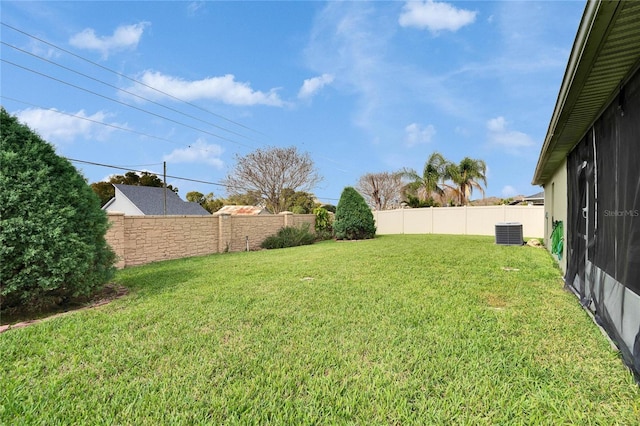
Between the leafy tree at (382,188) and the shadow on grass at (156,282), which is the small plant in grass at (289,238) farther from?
the leafy tree at (382,188)

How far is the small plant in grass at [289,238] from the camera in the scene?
1291cm

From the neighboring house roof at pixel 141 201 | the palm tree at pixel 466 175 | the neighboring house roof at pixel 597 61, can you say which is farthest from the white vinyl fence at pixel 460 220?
the neighboring house roof at pixel 141 201

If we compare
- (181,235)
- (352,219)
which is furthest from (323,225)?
(181,235)

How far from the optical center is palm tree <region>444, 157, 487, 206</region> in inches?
911

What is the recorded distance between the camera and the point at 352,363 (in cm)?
232

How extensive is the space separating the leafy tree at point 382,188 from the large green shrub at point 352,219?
18727 mm

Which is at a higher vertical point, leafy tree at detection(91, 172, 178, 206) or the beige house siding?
leafy tree at detection(91, 172, 178, 206)

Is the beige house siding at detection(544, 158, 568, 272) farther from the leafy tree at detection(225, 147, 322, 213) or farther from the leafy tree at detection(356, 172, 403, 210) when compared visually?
the leafy tree at detection(356, 172, 403, 210)

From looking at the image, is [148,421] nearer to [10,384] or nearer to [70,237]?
[10,384]

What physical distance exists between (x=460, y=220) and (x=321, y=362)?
56.7 feet

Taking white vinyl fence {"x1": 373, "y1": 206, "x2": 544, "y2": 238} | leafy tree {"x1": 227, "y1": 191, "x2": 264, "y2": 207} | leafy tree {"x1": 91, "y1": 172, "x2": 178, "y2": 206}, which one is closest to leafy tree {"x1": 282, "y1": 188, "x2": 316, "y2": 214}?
leafy tree {"x1": 227, "y1": 191, "x2": 264, "y2": 207}

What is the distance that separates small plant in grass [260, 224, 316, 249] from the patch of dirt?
805 cm

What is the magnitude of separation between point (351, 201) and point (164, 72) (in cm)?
1130
